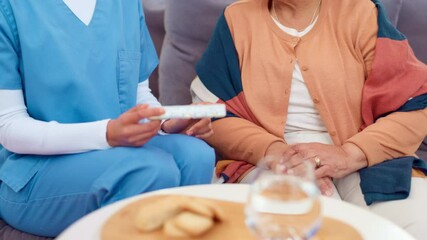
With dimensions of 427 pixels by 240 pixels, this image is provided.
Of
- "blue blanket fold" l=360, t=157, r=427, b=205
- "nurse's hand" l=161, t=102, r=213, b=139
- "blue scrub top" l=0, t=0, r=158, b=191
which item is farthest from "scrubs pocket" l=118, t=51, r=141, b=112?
"blue blanket fold" l=360, t=157, r=427, b=205

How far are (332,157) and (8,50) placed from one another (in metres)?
0.79

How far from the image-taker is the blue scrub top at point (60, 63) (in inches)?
44.5

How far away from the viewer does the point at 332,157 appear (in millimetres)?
1361

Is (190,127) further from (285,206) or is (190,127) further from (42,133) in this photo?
(285,206)

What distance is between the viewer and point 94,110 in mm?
1229

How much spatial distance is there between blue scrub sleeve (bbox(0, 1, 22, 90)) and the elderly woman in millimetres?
563

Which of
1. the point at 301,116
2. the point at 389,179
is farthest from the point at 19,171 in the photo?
the point at 389,179

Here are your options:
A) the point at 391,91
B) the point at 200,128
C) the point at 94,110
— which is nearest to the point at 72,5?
the point at 94,110

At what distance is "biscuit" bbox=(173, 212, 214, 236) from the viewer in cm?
80

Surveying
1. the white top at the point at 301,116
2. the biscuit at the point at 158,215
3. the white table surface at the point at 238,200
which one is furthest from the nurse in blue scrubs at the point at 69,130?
the white top at the point at 301,116

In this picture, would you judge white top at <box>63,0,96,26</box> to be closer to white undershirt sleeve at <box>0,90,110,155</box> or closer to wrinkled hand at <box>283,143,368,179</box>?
white undershirt sleeve at <box>0,90,110,155</box>

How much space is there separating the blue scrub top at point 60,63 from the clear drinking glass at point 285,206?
1.88ft

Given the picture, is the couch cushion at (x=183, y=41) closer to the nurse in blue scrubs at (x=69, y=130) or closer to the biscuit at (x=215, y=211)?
the nurse in blue scrubs at (x=69, y=130)

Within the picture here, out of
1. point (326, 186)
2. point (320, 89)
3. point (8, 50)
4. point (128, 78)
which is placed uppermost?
point (8, 50)
